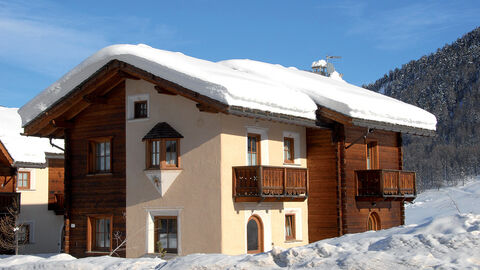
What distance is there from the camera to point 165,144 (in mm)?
18047

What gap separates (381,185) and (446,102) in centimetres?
13272

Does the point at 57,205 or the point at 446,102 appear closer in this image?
the point at 57,205

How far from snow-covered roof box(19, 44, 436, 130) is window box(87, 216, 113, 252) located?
388 cm

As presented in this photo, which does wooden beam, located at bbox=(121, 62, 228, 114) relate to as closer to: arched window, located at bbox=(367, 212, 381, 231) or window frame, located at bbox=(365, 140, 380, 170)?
window frame, located at bbox=(365, 140, 380, 170)

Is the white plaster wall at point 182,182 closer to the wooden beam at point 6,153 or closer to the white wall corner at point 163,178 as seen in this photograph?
the white wall corner at point 163,178

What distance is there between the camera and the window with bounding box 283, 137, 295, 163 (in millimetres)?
19953

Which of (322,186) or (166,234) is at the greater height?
(322,186)

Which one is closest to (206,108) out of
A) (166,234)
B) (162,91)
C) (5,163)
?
(162,91)

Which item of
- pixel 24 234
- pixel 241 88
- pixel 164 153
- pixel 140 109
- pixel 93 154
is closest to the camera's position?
pixel 241 88

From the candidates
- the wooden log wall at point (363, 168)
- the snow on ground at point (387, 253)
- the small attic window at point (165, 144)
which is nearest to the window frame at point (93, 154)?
the small attic window at point (165, 144)

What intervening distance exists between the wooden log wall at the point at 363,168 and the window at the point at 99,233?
7432 mm

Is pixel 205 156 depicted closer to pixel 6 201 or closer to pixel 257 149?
pixel 257 149

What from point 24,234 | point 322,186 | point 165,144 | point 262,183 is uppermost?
point 165,144

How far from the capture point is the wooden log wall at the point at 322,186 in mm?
19969
